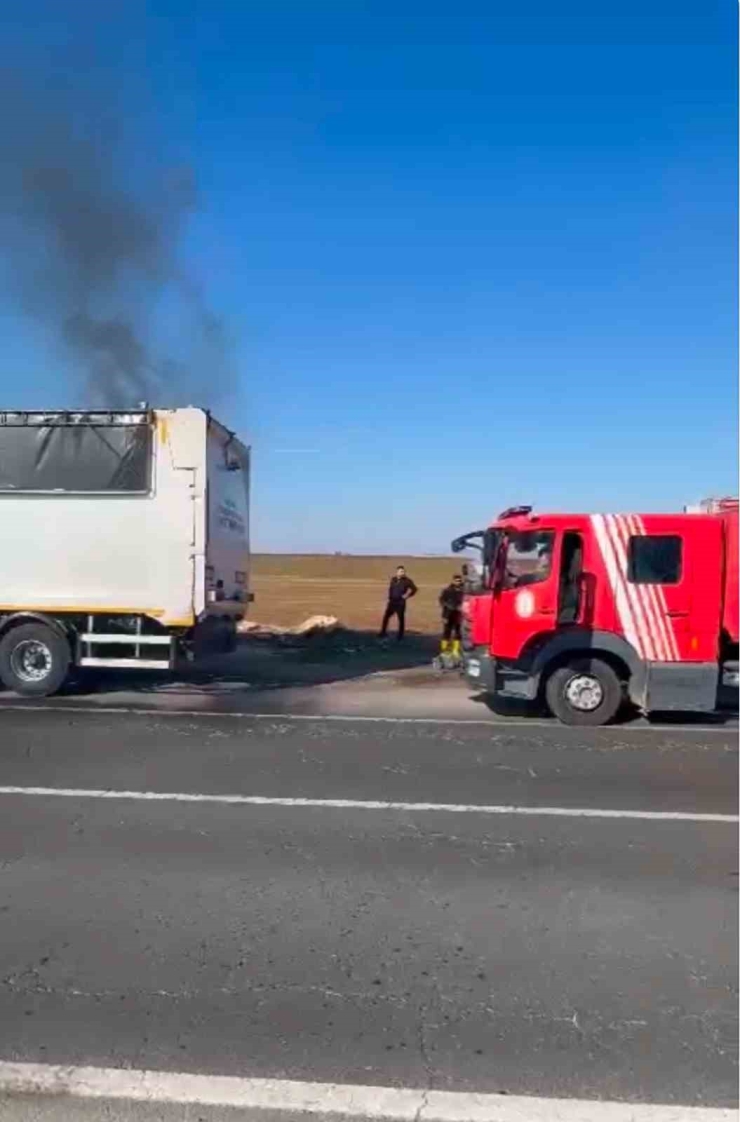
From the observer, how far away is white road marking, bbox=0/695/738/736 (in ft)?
33.6

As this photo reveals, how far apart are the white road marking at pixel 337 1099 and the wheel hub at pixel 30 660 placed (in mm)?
8942

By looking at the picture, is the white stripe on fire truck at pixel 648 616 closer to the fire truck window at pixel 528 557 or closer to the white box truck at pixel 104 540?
the fire truck window at pixel 528 557

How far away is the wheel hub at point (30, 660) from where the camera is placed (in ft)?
38.8

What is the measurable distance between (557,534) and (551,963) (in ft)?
21.5

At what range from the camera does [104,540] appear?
11609mm

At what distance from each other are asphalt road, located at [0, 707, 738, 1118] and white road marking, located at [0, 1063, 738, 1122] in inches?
2.6

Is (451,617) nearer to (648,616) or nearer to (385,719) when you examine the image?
(385,719)

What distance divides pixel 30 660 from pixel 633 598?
7.21 meters

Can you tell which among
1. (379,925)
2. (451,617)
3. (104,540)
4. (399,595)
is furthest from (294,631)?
(379,925)

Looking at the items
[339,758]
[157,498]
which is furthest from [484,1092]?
[157,498]

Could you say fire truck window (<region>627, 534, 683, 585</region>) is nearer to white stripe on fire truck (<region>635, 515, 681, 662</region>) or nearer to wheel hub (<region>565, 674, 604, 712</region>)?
Answer: white stripe on fire truck (<region>635, 515, 681, 662</region>)

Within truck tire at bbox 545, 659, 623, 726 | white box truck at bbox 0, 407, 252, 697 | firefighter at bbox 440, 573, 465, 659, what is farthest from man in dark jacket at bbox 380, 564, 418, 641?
truck tire at bbox 545, 659, 623, 726

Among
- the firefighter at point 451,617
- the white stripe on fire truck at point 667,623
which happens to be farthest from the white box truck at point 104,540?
the firefighter at point 451,617

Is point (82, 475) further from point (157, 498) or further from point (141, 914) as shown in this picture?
point (141, 914)
